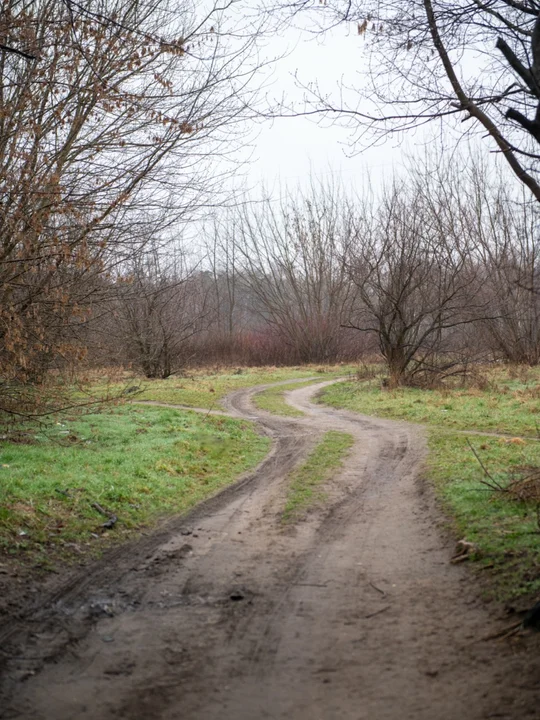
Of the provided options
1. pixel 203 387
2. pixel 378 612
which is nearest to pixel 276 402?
pixel 203 387

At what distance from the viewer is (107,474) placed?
29.3 feet

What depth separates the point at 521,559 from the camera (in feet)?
17.2

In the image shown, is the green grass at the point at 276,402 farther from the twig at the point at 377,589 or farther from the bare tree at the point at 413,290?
the twig at the point at 377,589

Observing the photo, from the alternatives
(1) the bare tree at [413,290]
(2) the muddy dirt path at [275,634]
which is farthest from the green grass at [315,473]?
(1) the bare tree at [413,290]

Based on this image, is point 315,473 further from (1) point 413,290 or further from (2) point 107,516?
(1) point 413,290

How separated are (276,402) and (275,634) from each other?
15823mm

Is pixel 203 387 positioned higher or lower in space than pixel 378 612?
higher

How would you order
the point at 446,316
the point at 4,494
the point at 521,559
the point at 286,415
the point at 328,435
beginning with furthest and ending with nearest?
the point at 446,316, the point at 286,415, the point at 328,435, the point at 4,494, the point at 521,559

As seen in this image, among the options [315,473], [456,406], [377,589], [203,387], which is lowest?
[377,589]

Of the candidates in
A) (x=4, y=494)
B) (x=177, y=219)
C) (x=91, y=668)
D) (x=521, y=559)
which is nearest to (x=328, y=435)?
(x=177, y=219)

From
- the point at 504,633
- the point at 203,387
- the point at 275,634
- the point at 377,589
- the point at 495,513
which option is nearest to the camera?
the point at 504,633

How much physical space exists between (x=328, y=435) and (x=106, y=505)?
647 centimetres

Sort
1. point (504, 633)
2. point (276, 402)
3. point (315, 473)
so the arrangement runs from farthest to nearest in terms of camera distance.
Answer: point (276, 402)
point (315, 473)
point (504, 633)

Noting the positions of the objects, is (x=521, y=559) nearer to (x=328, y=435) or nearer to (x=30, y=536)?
(x=30, y=536)
